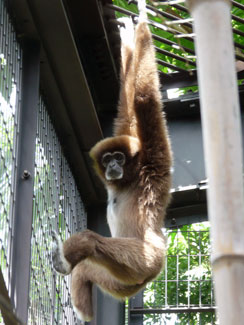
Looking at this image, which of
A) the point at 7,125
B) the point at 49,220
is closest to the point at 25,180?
the point at 7,125

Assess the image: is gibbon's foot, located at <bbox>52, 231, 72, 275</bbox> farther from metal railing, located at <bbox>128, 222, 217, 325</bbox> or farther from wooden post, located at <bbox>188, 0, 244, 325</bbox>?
wooden post, located at <bbox>188, 0, 244, 325</bbox>

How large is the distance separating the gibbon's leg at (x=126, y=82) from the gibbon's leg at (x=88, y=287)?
1469 mm

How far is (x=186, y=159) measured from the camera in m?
6.83

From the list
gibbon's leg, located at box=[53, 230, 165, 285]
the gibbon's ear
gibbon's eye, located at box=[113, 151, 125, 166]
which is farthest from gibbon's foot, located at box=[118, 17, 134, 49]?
gibbon's leg, located at box=[53, 230, 165, 285]

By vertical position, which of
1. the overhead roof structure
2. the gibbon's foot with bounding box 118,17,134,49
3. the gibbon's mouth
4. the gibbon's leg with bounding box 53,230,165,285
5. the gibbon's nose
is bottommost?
the gibbon's leg with bounding box 53,230,165,285

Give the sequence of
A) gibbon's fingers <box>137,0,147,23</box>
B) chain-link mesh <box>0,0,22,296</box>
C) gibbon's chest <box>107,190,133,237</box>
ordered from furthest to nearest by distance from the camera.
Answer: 1. gibbon's chest <box>107,190,133,237</box>
2. gibbon's fingers <box>137,0,147,23</box>
3. chain-link mesh <box>0,0,22,296</box>

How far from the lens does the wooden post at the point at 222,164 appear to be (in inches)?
64.7

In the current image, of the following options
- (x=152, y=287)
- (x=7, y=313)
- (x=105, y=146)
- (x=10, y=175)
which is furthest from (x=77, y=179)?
(x=7, y=313)

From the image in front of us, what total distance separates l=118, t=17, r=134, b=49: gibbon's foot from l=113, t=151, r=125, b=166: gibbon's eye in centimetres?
105

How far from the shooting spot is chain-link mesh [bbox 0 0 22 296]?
4457mm

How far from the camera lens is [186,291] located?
772 centimetres

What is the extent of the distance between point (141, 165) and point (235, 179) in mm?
4557

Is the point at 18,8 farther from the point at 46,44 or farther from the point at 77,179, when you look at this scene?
the point at 77,179

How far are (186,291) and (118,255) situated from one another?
268 cm
